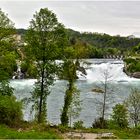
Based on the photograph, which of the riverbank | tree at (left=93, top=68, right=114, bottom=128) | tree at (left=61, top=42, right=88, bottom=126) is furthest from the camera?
tree at (left=93, top=68, right=114, bottom=128)

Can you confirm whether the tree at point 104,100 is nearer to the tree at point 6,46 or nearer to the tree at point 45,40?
the tree at point 45,40

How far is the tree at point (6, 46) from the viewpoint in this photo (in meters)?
28.3

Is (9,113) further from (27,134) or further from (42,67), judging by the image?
(42,67)

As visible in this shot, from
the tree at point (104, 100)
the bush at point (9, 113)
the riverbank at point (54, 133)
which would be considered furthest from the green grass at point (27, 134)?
the tree at point (104, 100)

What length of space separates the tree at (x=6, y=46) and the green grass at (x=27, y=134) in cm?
606

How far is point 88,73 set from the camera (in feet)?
332

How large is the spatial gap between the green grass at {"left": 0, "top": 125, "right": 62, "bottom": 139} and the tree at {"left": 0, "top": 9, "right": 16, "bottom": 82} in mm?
6061

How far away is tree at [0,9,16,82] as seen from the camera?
28328 mm

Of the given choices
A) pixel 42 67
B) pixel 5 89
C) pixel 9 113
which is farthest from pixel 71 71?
pixel 9 113

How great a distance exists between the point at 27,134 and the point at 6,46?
9122mm

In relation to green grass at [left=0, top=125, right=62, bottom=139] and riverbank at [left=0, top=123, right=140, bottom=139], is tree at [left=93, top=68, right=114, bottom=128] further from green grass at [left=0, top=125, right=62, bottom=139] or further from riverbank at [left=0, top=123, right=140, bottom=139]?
green grass at [left=0, top=125, right=62, bottom=139]

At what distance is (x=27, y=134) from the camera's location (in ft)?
71.6

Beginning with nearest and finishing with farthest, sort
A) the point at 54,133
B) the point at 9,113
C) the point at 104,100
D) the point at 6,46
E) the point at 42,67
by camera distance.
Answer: the point at 54,133 → the point at 9,113 → the point at 6,46 → the point at 42,67 → the point at 104,100

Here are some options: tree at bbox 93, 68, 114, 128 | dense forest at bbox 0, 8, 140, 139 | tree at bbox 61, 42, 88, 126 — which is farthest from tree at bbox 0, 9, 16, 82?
tree at bbox 93, 68, 114, 128
